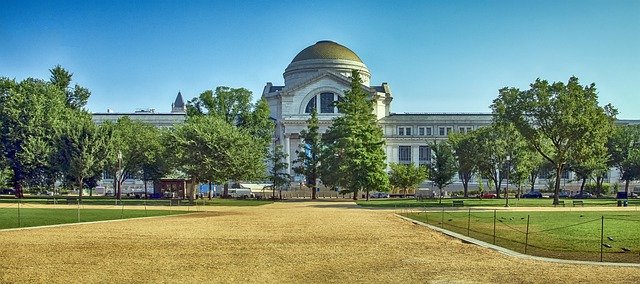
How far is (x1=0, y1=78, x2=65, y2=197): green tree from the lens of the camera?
7394 cm

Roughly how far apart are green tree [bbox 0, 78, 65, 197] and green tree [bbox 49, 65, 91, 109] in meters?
11.5

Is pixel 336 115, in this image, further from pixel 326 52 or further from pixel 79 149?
pixel 79 149

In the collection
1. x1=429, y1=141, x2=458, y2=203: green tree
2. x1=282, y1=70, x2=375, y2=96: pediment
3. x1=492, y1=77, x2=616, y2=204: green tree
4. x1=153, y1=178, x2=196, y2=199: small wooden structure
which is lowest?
x1=153, y1=178, x2=196, y2=199: small wooden structure

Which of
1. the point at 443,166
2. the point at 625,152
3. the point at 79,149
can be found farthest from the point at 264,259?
the point at 625,152

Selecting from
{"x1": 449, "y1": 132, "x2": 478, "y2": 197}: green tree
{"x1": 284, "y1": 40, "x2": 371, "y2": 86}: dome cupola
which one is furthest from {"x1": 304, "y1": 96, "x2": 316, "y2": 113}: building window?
{"x1": 449, "y1": 132, "x2": 478, "y2": 197}: green tree

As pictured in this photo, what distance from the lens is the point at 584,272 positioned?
Answer: 60.1ft

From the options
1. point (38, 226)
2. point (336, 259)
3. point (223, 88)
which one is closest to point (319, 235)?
point (336, 259)

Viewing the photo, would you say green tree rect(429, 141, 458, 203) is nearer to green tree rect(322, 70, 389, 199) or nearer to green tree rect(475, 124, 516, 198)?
green tree rect(475, 124, 516, 198)

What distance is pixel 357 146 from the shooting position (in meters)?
81.8

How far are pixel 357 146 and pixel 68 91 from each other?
4122 centimetres

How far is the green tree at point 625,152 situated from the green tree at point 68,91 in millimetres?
75636

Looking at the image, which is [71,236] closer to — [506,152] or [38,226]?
[38,226]

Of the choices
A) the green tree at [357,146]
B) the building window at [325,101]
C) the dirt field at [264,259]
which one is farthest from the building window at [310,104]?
the dirt field at [264,259]

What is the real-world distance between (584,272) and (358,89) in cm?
7238
